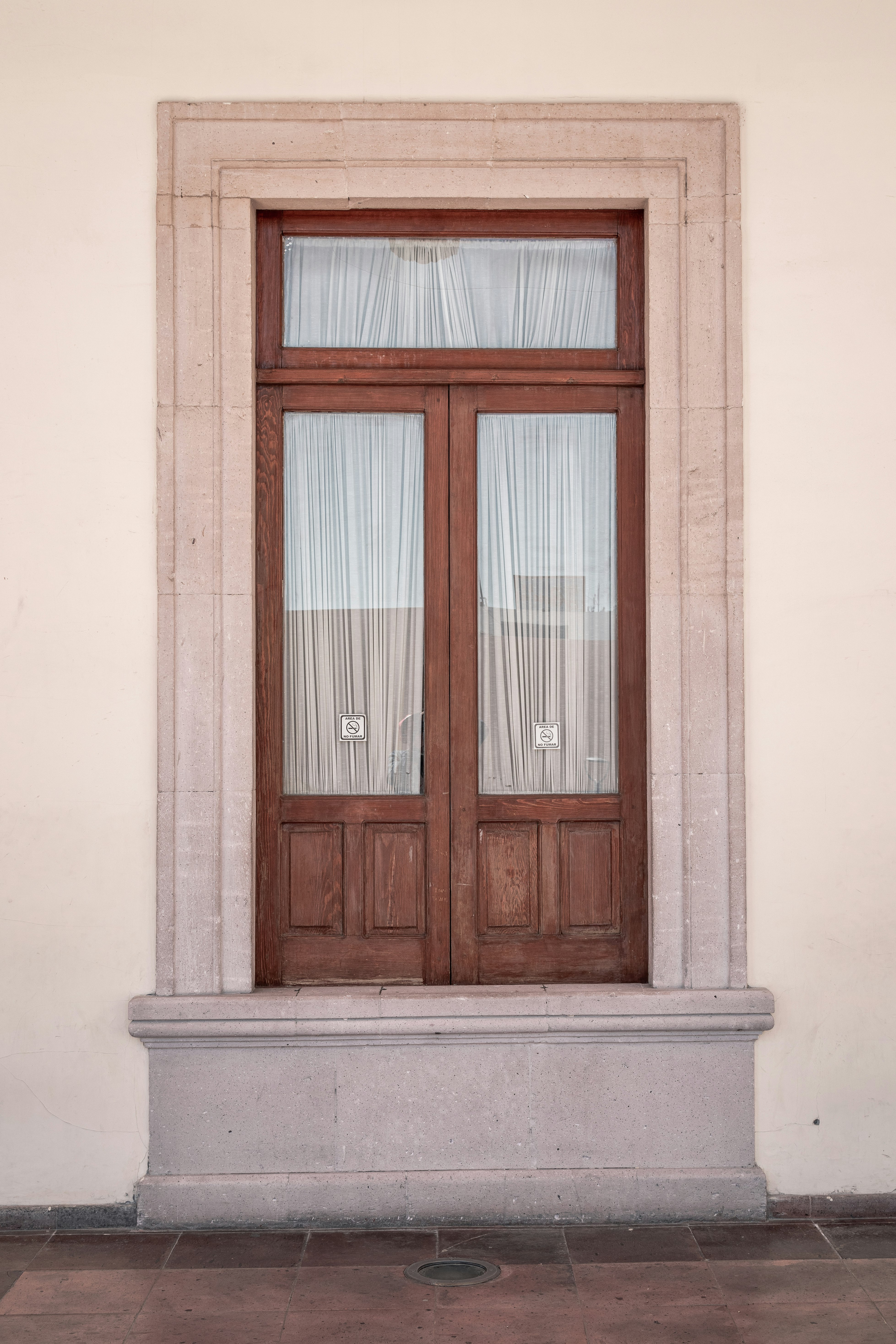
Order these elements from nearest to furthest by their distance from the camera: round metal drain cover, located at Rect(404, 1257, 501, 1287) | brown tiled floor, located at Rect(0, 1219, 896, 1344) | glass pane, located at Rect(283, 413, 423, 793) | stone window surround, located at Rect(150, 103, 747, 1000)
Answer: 1. brown tiled floor, located at Rect(0, 1219, 896, 1344)
2. round metal drain cover, located at Rect(404, 1257, 501, 1287)
3. stone window surround, located at Rect(150, 103, 747, 1000)
4. glass pane, located at Rect(283, 413, 423, 793)

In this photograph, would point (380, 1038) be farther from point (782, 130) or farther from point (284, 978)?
point (782, 130)

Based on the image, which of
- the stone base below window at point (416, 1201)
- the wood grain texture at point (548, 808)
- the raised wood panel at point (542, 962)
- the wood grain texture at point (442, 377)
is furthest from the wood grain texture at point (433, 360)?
the stone base below window at point (416, 1201)

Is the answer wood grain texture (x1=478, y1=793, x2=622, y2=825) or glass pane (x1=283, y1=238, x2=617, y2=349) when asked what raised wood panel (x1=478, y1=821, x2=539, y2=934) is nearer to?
wood grain texture (x1=478, y1=793, x2=622, y2=825)

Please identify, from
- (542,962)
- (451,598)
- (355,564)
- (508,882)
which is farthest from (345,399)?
(542,962)

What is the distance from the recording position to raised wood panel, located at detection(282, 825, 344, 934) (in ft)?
15.4

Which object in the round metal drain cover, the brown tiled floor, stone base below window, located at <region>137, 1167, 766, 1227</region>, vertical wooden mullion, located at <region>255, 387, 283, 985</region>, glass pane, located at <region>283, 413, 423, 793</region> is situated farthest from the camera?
glass pane, located at <region>283, 413, 423, 793</region>

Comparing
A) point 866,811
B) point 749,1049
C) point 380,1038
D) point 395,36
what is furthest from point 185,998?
point 395,36

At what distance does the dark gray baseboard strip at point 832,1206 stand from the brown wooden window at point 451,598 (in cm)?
101

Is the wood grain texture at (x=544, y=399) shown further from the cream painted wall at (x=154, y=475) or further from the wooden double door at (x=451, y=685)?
the cream painted wall at (x=154, y=475)

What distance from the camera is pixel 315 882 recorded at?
4703mm

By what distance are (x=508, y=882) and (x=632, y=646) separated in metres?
1.13

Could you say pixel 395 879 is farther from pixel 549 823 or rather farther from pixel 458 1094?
pixel 458 1094

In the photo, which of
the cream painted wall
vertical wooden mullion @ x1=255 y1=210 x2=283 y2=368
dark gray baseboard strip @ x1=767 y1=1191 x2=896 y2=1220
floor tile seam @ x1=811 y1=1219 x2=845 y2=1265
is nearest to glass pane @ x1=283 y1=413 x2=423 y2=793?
vertical wooden mullion @ x1=255 y1=210 x2=283 y2=368

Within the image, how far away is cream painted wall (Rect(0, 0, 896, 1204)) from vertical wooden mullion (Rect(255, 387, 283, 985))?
451mm
